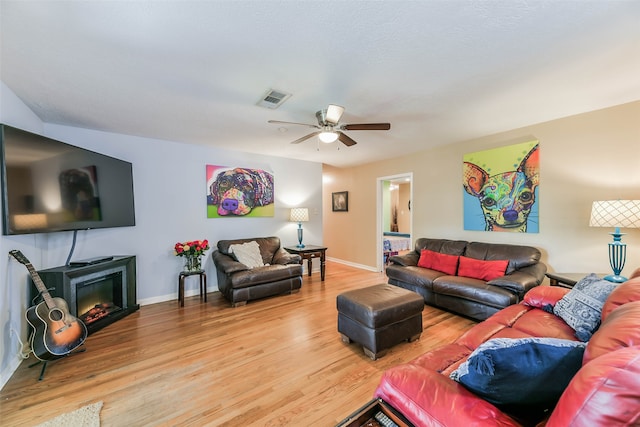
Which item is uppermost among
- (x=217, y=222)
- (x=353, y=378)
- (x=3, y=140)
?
(x=3, y=140)

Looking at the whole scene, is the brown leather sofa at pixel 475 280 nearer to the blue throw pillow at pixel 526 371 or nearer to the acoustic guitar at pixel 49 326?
the blue throw pillow at pixel 526 371

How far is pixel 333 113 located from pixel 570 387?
234cm

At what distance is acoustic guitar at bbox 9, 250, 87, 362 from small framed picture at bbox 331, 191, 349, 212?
512cm

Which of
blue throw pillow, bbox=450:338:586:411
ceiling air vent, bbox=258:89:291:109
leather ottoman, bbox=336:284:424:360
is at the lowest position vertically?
leather ottoman, bbox=336:284:424:360

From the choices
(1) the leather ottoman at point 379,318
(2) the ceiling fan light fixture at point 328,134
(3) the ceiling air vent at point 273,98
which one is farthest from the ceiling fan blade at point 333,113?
(1) the leather ottoman at point 379,318

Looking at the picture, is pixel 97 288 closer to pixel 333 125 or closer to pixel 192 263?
pixel 192 263

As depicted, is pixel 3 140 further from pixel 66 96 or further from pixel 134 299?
pixel 134 299

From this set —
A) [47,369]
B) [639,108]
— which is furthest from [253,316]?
[639,108]

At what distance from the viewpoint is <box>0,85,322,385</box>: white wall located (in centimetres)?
265

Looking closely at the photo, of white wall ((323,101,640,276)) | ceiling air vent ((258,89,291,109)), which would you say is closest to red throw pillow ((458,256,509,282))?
white wall ((323,101,640,276))

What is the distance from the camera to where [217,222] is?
171 inches

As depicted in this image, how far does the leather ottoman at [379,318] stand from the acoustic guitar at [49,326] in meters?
2.43

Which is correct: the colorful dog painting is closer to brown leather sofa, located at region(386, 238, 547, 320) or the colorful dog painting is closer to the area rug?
brown leather sofa, located at region(386, 238, 547, 320)

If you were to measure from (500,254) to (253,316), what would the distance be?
3.38 metres
